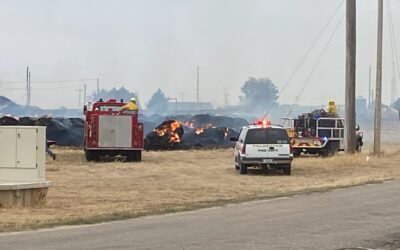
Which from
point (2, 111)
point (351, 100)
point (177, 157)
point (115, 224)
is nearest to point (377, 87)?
point (351, 100)

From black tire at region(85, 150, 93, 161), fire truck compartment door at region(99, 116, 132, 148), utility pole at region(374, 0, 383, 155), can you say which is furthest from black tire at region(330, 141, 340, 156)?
black tire at region(85, 150, 93, 161)

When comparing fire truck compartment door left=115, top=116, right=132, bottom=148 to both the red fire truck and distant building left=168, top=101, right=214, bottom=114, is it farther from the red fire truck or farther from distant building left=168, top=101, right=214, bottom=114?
distant building left=168, top=101, right=214, bottom=114

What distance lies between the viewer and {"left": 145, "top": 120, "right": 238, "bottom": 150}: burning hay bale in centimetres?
4075

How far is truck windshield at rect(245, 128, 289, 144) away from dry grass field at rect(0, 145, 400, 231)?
1.22 m

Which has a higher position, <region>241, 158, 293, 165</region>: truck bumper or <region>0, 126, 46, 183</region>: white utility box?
<region>0, 126, 46, 183</region>: white utility box

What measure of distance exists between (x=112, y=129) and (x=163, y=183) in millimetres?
9399

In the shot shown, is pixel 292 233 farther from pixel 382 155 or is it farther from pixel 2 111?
pixel 2 111

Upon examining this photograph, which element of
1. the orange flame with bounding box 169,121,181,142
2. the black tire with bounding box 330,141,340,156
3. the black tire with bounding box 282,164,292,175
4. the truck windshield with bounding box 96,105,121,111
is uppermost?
the truck windshield with bounding box 96,105,121,111

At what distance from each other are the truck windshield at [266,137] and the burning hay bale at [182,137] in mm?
16366

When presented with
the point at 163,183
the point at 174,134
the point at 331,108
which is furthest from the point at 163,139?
the point at 163,183

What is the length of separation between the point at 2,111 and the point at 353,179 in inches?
2150

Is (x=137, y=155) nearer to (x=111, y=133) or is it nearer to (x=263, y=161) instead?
(x=111, y=133)

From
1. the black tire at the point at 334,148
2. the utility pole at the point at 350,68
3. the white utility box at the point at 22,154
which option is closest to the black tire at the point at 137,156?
the utility pole at the point at 350,68

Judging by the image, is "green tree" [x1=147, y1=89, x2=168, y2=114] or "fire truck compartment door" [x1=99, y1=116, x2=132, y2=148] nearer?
"fire truck compartment door" [x1=99, y1=116, x2=132, y2=148]
